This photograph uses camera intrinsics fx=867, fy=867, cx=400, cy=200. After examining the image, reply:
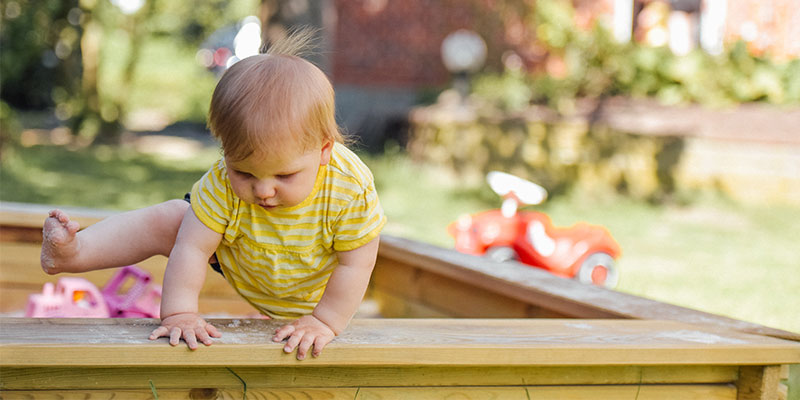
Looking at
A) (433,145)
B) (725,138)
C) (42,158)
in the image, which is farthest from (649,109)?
(42,158)

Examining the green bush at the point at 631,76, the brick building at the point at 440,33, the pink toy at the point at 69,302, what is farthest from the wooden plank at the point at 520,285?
the brick building at the point at 440,33

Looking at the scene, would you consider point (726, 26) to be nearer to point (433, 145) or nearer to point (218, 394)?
point (433, 145)

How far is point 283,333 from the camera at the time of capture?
67.2 inches

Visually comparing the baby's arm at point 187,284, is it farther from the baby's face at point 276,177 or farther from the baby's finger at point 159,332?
the baby's face at point 276,177

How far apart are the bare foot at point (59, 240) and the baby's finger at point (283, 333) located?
574 mm

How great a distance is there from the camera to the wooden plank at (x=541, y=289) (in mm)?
2260

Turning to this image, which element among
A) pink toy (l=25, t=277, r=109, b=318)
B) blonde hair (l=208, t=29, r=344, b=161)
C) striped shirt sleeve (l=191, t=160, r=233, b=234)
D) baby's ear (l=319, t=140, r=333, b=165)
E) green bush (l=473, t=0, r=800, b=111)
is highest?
green bush (l=473, t=0, r=800, b=111)

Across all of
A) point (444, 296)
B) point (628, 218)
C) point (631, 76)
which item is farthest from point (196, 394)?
point (631, 76)

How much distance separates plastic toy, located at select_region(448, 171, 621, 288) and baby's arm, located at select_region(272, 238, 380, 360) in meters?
2.57

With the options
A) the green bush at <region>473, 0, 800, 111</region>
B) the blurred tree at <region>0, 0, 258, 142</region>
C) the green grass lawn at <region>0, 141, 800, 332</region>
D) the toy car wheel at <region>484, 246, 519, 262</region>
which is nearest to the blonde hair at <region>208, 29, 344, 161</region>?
the toy car wheel at <region>484, 246, 519, 262</region>

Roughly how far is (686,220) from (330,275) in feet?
18.9

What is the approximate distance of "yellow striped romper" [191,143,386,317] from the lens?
1918 millimetres

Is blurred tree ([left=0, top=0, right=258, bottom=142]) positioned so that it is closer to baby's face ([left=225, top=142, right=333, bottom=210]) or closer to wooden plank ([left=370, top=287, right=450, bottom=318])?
wooden plank ([left=370, top=287, right=450, bottom=318])

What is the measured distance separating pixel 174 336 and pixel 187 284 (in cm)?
23
